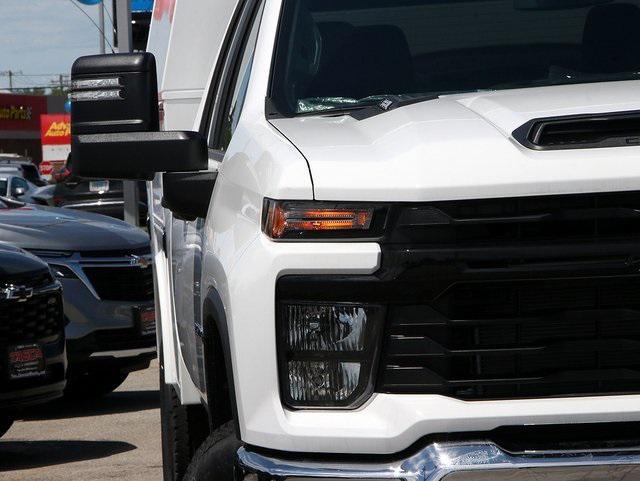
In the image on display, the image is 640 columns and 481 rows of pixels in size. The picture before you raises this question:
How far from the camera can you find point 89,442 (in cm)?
899

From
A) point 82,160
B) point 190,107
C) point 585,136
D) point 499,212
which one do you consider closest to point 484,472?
point 499,212

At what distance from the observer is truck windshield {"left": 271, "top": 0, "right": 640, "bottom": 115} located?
13.8ft

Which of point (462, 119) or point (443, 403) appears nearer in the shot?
point (443, 403)

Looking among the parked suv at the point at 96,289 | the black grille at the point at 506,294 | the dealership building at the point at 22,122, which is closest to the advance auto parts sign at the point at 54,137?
the dealership building at the point at 22,122

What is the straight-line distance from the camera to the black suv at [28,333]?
7570 mm

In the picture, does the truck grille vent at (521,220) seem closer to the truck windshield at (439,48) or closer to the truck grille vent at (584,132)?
the truck grille vent at (584,132)

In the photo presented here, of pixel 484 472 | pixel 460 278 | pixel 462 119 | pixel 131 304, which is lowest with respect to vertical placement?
pixel 131 304

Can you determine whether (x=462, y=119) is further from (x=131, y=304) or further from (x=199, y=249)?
(x=131, y=304)

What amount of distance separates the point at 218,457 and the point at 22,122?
8037cm

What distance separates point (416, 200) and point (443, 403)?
46 centimetres

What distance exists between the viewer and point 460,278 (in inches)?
127

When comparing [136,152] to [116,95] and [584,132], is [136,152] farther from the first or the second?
[584,132]

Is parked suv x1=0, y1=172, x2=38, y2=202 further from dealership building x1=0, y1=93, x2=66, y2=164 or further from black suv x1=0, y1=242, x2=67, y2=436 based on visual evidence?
dealership building x1=0, y1=93, x2=66, y2=164

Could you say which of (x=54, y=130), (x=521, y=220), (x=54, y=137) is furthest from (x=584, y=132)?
(x=54, y=130)
